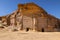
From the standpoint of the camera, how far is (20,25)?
1555 inches

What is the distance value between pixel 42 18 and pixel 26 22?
235 inches

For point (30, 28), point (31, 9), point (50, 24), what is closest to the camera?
point (30, 28)

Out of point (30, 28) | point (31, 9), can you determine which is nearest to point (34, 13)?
point (31, 9)

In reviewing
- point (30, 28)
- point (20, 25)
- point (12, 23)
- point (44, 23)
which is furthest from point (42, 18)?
point (12, 23)

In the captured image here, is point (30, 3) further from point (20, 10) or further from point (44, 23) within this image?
point (44, 23)

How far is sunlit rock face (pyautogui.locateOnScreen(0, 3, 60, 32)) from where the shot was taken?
39000 millimetres

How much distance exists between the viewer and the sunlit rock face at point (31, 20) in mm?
39000

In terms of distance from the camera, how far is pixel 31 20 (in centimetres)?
4003

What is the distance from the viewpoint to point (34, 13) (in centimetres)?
4300

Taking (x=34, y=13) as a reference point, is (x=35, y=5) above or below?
above

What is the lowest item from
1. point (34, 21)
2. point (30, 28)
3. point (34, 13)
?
point (30, 28)

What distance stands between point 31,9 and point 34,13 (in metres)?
3.87

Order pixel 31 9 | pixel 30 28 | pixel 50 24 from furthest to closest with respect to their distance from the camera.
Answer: pixel 31 9
pixel 50 24
pixel 30 28

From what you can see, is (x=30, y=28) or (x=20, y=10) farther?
(x=20, y=10)
